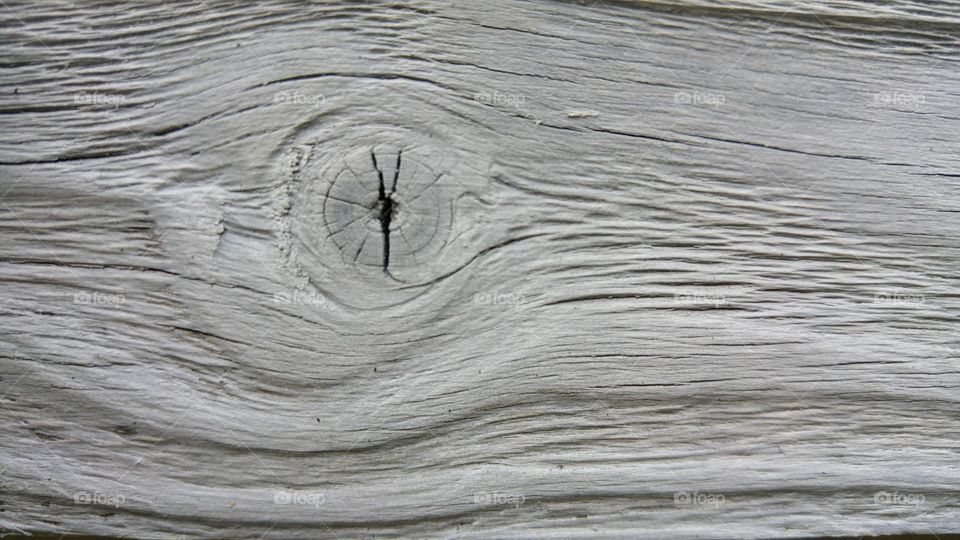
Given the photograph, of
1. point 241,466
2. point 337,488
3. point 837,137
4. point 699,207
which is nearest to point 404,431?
point 337,488

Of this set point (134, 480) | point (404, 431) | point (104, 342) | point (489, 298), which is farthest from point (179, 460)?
point (489, 298)

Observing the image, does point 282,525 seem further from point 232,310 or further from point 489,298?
point 489,298

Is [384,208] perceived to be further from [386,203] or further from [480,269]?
[480,269]

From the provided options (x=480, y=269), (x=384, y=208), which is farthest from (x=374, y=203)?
(x=480, y=269)

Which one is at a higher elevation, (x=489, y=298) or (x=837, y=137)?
(x=837, y=137)

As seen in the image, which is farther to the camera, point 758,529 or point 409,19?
point 758,529

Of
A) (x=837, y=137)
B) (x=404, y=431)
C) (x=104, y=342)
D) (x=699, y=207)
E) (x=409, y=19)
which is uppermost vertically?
(x=409, y=19)

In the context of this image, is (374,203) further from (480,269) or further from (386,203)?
(480,269)

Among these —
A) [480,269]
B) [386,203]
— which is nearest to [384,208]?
[386,203]
